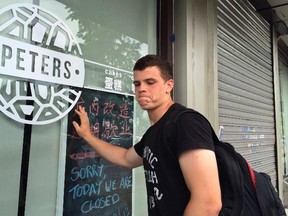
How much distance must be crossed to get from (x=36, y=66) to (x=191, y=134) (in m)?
0.99

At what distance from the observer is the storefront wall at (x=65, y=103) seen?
157 centimetres

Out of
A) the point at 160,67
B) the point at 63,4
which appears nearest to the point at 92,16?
the point at 63,4

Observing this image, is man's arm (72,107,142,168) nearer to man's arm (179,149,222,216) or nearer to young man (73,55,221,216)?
young man (73,55,221,216)

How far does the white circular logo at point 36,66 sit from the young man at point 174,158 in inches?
20.9

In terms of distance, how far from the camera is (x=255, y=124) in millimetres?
4246

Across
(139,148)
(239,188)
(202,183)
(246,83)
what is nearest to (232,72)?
(246,83)

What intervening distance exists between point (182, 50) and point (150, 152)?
1423 mm

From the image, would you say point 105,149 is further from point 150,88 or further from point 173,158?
point 173,158

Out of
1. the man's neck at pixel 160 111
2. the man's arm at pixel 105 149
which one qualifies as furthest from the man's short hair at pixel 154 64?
the man's arm at pixel 105 149

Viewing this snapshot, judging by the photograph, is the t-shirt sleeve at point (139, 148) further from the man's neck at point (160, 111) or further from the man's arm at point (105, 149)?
the man's neck at point (160, 111)

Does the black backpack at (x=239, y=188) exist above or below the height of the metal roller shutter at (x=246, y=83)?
below

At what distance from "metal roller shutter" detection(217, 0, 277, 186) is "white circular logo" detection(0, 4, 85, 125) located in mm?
1970

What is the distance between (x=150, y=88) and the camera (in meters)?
1.55

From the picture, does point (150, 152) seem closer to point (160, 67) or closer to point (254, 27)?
point (160, 67)
